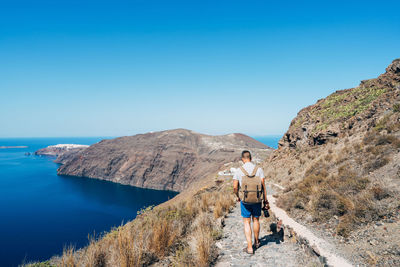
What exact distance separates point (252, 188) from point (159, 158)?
94.3m

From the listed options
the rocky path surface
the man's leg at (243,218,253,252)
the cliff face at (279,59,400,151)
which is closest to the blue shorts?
the man's leg at (243,218,253,252)

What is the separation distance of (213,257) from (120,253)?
202 cm

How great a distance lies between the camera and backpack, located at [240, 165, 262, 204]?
13.3 ft

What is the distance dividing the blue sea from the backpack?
15.5 meters

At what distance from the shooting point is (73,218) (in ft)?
158

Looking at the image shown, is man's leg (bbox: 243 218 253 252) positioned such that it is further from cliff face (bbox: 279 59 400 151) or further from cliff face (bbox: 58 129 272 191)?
cliff face (bbox: 58 129 272 191)

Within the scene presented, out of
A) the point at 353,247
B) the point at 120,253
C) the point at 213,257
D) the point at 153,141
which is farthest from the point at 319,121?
the point at 153,141

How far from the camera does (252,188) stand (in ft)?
13.3

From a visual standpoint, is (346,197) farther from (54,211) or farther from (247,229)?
(54,211)

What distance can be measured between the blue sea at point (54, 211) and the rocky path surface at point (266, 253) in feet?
45.9

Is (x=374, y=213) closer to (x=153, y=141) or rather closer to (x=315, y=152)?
(x=315, y=152)

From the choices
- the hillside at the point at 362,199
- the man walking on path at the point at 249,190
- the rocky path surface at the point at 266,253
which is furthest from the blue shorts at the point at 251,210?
the hillside at the point at 362,199

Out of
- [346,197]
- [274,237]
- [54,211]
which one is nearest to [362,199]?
[346,197]

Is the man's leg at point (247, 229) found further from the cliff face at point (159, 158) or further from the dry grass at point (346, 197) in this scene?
the cliff face at point (159, 158)
